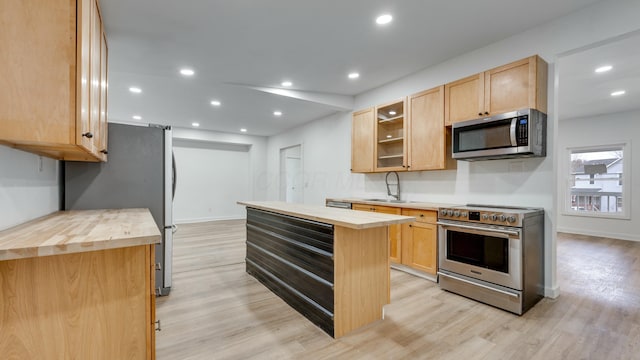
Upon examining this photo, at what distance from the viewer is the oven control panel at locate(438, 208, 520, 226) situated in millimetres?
2521

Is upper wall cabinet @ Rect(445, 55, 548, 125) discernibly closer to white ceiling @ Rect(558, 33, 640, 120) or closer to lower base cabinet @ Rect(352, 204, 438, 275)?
white ceiling @ Rect(558, 33, 640, 120)

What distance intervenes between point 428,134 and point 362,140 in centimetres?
127

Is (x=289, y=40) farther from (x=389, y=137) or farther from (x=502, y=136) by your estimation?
(x=502, y=136)

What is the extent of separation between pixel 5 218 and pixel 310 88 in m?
3.89

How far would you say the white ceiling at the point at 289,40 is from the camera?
249cm

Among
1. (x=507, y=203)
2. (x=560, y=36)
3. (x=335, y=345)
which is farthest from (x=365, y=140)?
(x=335, y=345)

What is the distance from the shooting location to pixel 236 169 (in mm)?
8586

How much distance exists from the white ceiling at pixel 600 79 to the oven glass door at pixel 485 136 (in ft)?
3.34

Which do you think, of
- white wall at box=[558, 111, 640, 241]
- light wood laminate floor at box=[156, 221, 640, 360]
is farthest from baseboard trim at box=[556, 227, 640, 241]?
light wood laminate floor at box=[156, 221, 640, 360]

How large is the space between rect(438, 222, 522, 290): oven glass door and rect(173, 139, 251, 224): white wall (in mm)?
6681

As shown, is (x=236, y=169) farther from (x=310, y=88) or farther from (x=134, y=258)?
(x=134, y=258)

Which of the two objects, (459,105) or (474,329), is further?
(459,105)

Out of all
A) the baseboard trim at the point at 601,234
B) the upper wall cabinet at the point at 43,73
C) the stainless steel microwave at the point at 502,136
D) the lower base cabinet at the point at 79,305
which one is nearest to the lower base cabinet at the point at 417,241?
the stainless steel microwave at the point at 502,136

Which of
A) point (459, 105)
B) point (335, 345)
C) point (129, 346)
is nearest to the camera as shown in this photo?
point (129, 346)
